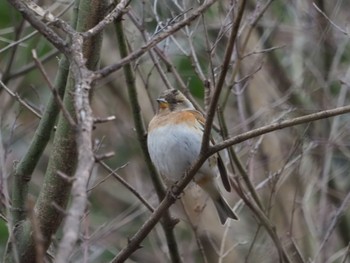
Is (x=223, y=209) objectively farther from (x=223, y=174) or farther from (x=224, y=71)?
(x=224, y=71)

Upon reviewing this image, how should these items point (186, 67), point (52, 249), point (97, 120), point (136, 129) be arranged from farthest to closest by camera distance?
point (186, 67) < point (136, 129) < point (52, 249) < point (97, 120)

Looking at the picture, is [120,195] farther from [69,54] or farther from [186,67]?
[69,54]

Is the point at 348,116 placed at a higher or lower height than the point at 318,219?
higher

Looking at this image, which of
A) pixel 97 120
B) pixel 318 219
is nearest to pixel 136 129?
pixel 318 219

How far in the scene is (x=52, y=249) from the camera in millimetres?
3854

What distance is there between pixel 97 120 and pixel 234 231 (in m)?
5.69

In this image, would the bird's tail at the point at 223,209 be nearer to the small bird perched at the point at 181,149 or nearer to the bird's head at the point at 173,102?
the small bird perched at the point at 181,149

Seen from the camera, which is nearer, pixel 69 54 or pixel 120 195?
pixel 69 54

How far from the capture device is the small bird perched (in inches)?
168

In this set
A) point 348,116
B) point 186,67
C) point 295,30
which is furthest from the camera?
point 186,67

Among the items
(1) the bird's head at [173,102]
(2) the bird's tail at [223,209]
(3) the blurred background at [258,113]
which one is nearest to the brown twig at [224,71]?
(2) the bird's tail at [223,209]

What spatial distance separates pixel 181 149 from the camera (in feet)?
14.3

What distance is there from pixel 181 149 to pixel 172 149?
50 millimetres

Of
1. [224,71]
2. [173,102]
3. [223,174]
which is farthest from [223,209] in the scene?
[224,71]
